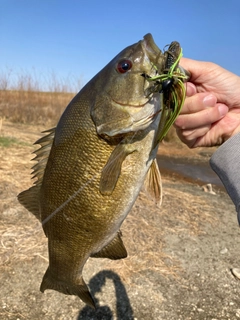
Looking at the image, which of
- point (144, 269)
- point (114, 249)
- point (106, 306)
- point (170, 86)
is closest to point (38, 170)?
point (114, 249)

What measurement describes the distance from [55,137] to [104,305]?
9.13 ft

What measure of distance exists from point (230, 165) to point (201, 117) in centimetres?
37

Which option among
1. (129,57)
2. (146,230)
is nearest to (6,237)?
(146,230)

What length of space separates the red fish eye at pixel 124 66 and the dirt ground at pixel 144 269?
297 cm

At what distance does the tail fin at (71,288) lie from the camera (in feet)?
6.70

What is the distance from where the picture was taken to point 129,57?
5.84 ft

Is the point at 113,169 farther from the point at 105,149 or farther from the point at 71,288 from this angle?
the point at 71,288

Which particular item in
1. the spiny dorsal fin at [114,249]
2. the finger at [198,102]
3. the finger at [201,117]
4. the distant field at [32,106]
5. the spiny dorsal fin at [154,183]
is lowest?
the distant field at [32,106]

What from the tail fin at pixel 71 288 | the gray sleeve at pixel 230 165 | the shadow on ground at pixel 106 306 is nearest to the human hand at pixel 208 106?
the gray sleeve at pixel 230 165

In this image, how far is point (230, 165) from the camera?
7.41ft

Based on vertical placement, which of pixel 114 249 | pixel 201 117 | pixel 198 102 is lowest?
pixel 114 249

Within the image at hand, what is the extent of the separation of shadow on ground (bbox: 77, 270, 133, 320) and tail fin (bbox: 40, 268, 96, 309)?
1935mm

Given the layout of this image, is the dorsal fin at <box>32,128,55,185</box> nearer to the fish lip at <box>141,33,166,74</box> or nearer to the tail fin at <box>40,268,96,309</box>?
the tail fin at <box>40,268,96,309</box>

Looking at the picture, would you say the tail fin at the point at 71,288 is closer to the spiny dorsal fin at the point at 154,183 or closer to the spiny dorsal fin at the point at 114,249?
the spiny dorsal fin at the point at 114,249
